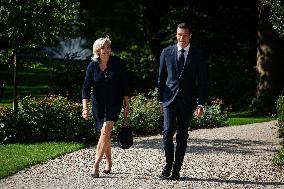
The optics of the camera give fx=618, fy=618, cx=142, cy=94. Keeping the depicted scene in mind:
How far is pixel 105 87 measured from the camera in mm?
7742

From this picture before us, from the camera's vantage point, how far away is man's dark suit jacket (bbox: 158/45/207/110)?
299 inches

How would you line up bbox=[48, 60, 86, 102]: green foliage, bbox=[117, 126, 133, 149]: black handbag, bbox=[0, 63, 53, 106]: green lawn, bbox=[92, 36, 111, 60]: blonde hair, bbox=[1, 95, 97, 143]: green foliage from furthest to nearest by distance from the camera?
1. bbox=[0, 63, 53, 106]: green lawn
2. bbox=[48, 60, 86, 102]: green foliage
3. bbox=[1, 95, 97, 143]: green foliage
4. bbox=[117, 126, 133, 149]: black handbag
5. bbox=[92, 36, 111, 60]: blonde hair

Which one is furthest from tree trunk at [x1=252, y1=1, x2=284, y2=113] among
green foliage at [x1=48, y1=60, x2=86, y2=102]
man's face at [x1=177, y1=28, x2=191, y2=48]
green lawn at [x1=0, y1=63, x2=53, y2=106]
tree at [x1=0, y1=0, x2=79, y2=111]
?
man's face at [x1=177, y1=28, x2=191, y2=48]

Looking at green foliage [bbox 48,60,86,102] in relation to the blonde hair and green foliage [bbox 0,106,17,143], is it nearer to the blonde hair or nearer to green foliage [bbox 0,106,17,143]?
green foliage [bbox 0,106,17,143]

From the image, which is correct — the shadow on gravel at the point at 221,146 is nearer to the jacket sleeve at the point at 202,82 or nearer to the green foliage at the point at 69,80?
the jacket sleeve at the point at 202,82

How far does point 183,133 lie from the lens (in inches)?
304

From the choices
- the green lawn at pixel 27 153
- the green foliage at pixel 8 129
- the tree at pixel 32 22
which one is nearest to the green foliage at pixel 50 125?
the green foliage at pixel 8 129

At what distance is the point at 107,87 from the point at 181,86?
93cm

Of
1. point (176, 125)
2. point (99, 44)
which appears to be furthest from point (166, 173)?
point (99, 44)

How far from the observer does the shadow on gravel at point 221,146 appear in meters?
10.6

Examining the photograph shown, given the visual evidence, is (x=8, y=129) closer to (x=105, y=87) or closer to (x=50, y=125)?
(x=50, y=125)

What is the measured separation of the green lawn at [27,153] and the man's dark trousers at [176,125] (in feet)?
7.01

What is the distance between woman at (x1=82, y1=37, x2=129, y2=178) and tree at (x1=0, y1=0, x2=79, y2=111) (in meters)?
4.65

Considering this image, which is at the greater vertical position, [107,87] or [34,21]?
[34,21]
